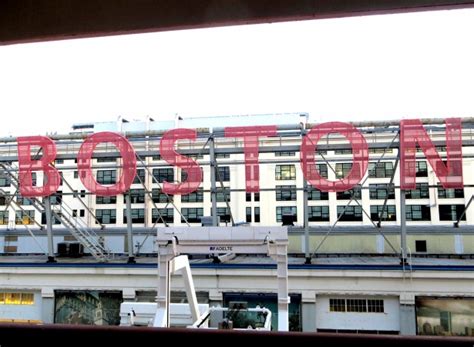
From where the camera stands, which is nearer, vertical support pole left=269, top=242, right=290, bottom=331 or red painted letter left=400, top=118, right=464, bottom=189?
vertical support pole left=269, top=242, right=290, bottom=331

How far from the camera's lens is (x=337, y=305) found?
6.26m

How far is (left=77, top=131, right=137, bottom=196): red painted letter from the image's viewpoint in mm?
6871

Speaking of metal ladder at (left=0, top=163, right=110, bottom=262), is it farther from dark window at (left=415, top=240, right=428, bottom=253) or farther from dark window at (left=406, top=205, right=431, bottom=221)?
dark window at (left=406, top=205, right=431, bottom=221)

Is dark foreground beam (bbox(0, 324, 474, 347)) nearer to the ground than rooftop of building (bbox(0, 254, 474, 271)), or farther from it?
farther from it

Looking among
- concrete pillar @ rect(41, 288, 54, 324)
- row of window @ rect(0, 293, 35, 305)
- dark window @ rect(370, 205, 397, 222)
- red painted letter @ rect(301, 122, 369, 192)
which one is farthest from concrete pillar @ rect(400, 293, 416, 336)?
dark window @ rect(370, 205, 397, 222)

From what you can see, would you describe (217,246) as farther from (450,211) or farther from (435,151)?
(450,211)

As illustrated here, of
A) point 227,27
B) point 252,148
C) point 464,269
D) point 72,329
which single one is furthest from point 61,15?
point 464,269

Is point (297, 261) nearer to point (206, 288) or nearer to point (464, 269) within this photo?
point (206, 288)

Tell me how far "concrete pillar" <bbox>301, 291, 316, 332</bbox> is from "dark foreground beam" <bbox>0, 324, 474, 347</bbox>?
560cm

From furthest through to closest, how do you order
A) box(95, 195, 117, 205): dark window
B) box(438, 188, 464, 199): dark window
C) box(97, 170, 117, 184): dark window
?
1. box(95, 195, 117, 205): dark window
2. box(438, 188, 464, 199): dark window
3. box(97, 170, 117, 184): dark window

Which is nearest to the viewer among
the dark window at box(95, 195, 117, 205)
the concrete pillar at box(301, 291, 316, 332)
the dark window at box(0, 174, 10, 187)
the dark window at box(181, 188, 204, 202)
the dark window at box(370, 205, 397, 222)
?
the concrete pillar at box(301, 291, 316, 332)

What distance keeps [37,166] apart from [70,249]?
1926 millimetres

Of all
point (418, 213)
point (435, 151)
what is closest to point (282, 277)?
point (435, 151)

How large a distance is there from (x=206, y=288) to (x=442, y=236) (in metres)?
4.40
